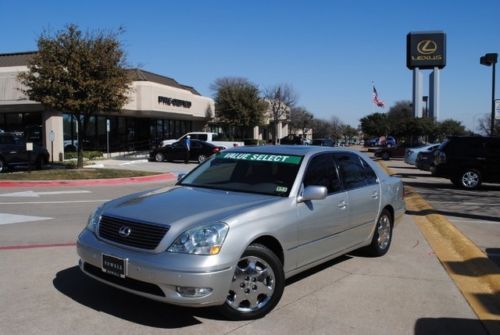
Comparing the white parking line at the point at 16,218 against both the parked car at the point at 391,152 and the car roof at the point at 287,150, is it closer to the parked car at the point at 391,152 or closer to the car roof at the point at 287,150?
the car roof at the point at 287,150

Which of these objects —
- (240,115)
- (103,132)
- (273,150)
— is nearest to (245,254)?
(273,150)

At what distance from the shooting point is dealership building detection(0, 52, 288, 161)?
1086 inches

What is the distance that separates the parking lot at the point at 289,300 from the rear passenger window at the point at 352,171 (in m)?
1.06

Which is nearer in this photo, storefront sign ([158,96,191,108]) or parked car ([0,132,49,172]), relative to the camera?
parked car ([0,132,49,172])

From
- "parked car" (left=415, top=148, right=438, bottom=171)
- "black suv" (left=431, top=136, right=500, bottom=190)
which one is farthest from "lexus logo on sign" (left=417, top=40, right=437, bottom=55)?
"black suv" (left=431, top=136, right=500, bottom=190)

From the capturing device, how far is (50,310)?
4949 mm

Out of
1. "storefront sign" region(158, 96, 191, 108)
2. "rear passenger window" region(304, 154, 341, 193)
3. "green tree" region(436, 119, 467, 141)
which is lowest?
"rear passenger window" region(304, 154, 341, 193)

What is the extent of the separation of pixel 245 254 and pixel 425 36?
7934cm

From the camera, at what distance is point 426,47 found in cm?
7700

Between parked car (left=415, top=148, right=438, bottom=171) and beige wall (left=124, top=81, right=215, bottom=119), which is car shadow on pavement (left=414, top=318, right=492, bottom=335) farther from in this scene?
beige wall (left=124, top=81, right=215, bottom=119)

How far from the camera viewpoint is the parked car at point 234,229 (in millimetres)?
4473

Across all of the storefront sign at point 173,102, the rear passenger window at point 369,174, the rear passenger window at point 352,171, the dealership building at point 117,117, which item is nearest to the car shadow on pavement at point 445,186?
the rear passenger window at point 369,174

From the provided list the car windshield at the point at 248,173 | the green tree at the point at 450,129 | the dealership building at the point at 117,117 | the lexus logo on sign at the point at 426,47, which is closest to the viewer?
the car windshield at the point at 248,173

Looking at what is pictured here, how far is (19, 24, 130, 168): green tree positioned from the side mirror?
16.1 metres
